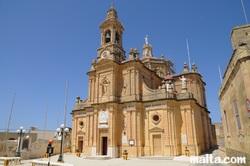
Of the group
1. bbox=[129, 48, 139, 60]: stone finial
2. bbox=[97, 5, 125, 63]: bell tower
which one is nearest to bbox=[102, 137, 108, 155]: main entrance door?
bbox=[97, 5, 125, 63]: bell tower

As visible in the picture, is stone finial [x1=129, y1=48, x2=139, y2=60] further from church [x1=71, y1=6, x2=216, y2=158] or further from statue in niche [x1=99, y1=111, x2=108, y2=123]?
statue in niche [x1=99, y1=111, x2=108, y2=123]

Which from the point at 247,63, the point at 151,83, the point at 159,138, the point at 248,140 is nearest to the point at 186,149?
the point at 159,138

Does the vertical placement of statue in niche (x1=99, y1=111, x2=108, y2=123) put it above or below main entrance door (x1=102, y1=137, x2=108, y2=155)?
above

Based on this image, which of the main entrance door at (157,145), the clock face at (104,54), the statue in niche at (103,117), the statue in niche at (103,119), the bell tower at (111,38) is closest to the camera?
the main entrance door at (157,145)

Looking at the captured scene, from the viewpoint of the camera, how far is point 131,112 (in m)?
23.0

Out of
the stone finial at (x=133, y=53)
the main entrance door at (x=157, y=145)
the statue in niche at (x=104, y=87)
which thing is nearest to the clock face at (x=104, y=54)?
the stone finial at (x=133, y=53)

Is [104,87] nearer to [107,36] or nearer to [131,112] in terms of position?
[131,112]

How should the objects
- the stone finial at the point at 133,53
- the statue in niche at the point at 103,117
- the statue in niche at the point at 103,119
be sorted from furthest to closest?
the stone finial at the point at 133,53 → the statue in niche at the point at 103,117 → the statue in niche at the point at 103,119

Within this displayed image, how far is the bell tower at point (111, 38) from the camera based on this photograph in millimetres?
27688

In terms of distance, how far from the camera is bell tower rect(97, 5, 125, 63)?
27.7m

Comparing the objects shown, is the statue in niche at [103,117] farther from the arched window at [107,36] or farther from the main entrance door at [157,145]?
the arched window at [107,36]

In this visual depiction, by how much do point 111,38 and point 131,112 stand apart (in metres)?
13.0

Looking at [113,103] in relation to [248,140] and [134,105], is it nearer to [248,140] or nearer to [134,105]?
[134,105]

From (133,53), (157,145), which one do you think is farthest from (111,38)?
(157,145)
